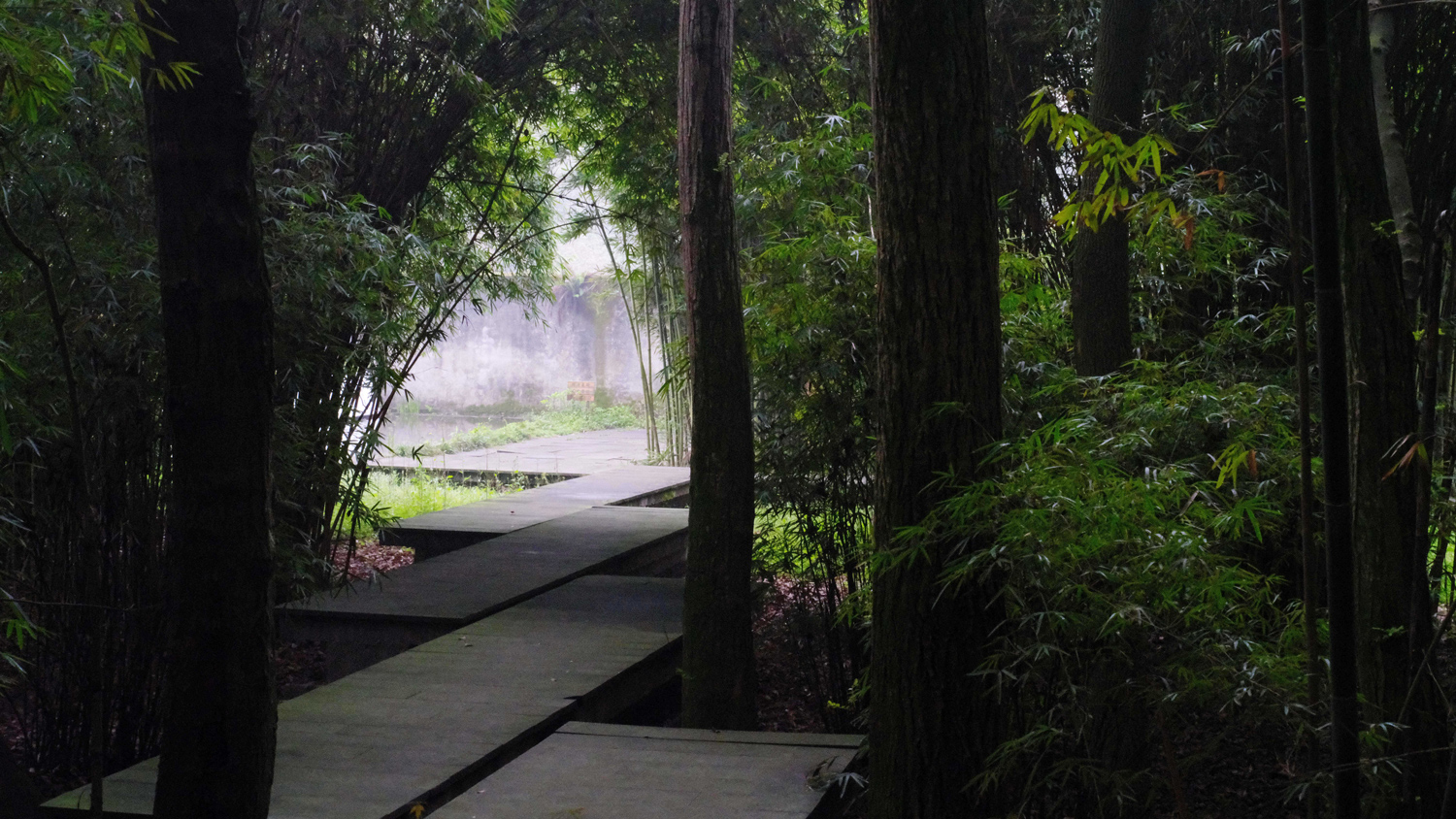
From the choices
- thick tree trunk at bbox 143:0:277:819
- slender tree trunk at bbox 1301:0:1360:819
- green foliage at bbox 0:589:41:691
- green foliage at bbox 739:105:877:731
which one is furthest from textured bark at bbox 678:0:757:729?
slender tree trunk at bbox 1301:0:1360:819

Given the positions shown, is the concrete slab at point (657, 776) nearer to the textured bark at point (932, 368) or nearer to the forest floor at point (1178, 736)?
the textured bark at point (932, 368)

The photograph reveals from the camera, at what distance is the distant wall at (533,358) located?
55.5 feet

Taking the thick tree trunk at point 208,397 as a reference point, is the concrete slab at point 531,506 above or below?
below

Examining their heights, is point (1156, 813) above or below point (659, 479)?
below

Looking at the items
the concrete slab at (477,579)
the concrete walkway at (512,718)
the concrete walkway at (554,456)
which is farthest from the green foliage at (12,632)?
the concrete walkway at (554,456)

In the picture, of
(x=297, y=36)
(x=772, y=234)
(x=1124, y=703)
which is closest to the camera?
(x=1124, y=703)

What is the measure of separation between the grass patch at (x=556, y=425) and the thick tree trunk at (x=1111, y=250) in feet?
37.7

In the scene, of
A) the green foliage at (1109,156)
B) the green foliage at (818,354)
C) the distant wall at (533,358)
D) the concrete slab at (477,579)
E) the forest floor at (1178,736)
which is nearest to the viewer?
the green foliage at (1109,156)

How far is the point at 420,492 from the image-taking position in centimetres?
884

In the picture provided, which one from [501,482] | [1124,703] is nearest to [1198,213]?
[1124,703]

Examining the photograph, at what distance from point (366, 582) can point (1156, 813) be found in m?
3.38

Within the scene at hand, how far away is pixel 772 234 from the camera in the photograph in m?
4.26

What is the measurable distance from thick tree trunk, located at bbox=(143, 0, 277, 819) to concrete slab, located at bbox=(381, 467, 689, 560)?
11.7 ft

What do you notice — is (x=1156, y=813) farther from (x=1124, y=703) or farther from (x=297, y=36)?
(x=297, y=36)
